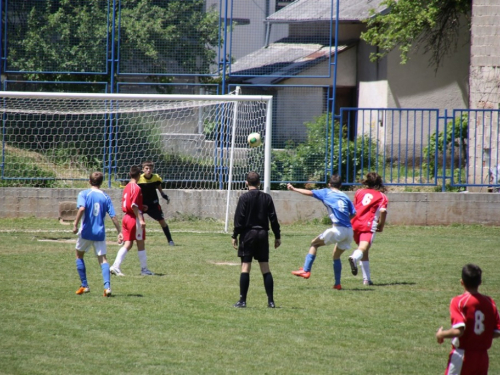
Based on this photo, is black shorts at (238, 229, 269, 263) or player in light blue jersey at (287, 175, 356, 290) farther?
player in light blue jersey at (287, 175, 356, 290)

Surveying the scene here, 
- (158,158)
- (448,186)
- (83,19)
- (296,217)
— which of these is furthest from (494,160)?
(83,19)

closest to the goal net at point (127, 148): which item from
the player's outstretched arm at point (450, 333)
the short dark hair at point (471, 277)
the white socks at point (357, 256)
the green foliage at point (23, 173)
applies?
the green foliage at point (23, 173)

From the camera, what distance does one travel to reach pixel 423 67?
23.4 metres

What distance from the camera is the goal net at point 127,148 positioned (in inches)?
700

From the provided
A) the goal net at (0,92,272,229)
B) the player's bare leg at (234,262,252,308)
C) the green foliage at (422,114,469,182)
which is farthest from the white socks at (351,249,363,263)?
the green foliage at (422,114,469,182)

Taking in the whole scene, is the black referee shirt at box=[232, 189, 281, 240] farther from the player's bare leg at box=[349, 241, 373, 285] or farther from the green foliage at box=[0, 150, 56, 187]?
the green foliage at box=[0, 150, 56, 187]

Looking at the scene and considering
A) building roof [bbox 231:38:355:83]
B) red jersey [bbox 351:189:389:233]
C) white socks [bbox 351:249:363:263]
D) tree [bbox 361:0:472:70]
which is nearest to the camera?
white socks [bbox 351:249:363:263]

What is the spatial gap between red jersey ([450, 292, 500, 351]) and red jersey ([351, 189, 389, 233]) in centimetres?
503

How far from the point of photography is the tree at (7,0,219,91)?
1939 cm

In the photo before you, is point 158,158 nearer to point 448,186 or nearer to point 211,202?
point 211,202

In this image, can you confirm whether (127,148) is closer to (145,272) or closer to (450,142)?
(145,272)

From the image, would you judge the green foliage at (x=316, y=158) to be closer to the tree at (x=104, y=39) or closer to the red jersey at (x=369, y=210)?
the tree at (x=104, y=39)

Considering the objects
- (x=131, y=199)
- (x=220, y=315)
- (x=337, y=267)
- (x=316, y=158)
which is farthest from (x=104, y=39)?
(x=220, y=315)

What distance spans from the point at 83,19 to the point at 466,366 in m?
17.1
